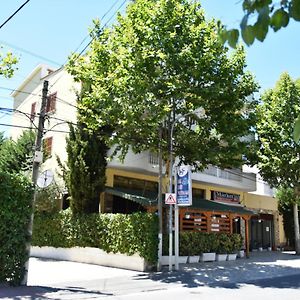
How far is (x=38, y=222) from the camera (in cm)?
2234

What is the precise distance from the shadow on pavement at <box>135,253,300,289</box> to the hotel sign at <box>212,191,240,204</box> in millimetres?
10613

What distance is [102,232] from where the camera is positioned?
19.2m

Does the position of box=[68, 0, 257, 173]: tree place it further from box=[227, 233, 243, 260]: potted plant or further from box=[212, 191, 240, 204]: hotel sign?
box=[212, 191, 240, 204]: hotel sign

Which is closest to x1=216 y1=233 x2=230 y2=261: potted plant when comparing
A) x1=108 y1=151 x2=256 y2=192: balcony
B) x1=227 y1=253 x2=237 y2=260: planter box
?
x1=227 y1=253 x2=237 y2=260: planter box

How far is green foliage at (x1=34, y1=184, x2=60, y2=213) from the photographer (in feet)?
72.3

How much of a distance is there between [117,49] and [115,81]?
6.64 feet

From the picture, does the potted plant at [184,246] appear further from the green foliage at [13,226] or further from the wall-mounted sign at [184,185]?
the green foliage at [13,226]

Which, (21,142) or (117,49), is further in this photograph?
(21,142)

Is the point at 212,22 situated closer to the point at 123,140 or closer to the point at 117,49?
the point at 117,49

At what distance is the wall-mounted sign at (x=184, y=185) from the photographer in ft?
57.8

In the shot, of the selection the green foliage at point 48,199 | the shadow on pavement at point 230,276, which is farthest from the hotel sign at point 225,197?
the green foliage at point 48,199

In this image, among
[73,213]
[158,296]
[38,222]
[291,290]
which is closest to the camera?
[158,296]

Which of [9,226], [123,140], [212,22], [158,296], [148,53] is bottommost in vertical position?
[158,296]

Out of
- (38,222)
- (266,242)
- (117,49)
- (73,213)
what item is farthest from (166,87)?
(266,242)
